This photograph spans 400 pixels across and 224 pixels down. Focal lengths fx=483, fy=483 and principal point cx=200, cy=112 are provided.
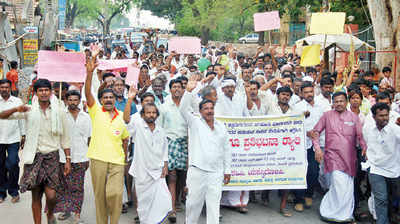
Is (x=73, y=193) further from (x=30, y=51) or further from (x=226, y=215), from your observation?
(x=30, y=51)

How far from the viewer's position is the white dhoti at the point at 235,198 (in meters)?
6.97

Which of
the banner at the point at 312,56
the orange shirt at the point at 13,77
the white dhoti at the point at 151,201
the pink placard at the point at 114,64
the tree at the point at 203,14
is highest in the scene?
the tree at the point at 203,14

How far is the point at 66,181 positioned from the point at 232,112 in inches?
101

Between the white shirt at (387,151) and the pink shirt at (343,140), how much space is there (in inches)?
18.8

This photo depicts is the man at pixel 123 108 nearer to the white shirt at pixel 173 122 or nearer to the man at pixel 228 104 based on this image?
the white shirt at pixel 173 122

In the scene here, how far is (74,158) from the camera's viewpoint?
245 inches

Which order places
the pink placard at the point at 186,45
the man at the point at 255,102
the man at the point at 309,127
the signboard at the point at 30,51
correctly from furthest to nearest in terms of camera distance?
the signboard at the point at 30,51 < the pink placard at the point at 186,45 < the man at the point at 255,102 < the man at the point at 309,127

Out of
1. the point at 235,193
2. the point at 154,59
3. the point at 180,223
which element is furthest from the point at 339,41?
the point at 180,223

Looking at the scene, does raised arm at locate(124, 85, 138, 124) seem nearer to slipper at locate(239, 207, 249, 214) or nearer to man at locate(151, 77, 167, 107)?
man at locate(151, 77, 167, 107)

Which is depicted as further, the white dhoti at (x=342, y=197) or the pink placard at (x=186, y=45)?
the pink placard at (x=186, y=45)

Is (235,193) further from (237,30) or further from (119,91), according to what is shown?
(237,30)

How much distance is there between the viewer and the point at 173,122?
6.74 metres

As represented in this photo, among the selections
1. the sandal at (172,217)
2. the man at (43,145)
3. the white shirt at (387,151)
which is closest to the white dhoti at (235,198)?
the sandal at (172,217)

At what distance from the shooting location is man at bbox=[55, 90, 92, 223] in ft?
20.4
